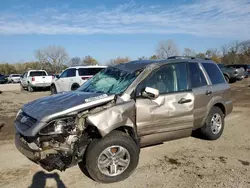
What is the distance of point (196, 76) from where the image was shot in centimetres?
473

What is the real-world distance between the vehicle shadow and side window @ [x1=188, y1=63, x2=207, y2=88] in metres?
2.90

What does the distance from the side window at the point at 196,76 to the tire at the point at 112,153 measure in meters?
1.85

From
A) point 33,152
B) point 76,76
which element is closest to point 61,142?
point 33,152

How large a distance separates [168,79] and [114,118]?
1436mm

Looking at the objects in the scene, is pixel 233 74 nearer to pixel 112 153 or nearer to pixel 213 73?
pixel 213 73

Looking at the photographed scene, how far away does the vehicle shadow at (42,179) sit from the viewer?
335 centimetres

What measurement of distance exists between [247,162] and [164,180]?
1.66 metres

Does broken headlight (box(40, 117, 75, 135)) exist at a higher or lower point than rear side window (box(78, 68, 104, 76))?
lower

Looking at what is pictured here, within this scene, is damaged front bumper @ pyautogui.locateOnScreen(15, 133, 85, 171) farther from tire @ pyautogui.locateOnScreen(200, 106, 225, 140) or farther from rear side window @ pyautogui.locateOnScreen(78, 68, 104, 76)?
rear side window @ pyautogui.locateOnScreen(78, 68, 104, 76)

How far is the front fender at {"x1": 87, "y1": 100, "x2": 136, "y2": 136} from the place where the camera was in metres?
3.26

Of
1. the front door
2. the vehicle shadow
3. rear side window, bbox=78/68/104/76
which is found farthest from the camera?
rear side window, bbox=78/68/104/76

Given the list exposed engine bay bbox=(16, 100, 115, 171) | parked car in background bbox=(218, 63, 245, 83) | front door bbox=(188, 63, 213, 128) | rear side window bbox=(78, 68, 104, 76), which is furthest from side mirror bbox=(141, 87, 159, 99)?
parked car in background bbox=(218, 63, 245, 83)

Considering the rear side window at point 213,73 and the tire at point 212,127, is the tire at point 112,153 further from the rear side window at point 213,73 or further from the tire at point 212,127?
the rear side window at point 213,73

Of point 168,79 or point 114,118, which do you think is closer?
point 114,118
